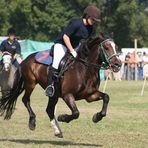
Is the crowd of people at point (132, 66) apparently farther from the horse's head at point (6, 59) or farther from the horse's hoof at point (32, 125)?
the horse's hoof at point (32, 125)

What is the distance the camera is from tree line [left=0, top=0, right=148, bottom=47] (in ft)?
194

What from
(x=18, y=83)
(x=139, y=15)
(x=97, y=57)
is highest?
(x=97, y=57)

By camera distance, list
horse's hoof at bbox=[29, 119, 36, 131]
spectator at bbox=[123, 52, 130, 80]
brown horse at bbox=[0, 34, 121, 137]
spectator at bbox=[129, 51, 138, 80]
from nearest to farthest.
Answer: brown horse at bbox=[0, 34, 121, 137] → horse's hoof at bbox=[29, 119, 36, 131] → spectator at bbox=[129, 51, 138, 80] → spectator at bbox=[123, 52, 130, 80]

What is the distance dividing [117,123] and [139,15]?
49047mm

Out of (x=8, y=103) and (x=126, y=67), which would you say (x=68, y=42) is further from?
(x=126, y=67)

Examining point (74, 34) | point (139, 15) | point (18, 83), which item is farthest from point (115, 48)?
point (139, 15)

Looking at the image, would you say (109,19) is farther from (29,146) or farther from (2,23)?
(29,146)

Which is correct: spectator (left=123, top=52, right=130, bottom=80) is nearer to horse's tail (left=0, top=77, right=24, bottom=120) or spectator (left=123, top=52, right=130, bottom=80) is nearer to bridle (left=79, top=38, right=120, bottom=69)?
horse's tail (left=0, top=77, right=24, bottom=120)

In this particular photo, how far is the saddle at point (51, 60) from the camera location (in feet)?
36.5

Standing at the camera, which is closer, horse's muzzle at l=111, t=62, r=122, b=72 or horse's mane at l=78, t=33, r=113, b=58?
horse's muzzle at l=111, t=62, r=122, b=72

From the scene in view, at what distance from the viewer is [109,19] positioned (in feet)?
199

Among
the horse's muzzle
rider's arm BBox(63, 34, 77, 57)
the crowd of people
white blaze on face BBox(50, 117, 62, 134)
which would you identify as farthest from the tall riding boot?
the crowd of people

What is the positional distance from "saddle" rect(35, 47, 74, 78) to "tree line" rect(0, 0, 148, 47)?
4614 cm

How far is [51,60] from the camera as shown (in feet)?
38.7
